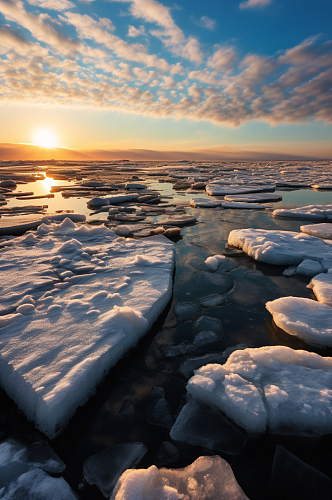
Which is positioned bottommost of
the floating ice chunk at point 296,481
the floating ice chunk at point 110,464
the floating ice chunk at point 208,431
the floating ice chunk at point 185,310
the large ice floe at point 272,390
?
the floating ice chunk at point 185,310

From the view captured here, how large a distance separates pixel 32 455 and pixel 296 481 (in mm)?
1288

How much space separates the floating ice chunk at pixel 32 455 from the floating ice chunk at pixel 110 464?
0.48ft

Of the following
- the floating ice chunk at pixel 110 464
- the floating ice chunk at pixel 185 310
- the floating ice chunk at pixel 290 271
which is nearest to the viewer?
the floating ice chunk at pixel 110 464

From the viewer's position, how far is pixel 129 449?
1.29m

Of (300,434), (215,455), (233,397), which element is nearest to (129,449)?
(215,455)

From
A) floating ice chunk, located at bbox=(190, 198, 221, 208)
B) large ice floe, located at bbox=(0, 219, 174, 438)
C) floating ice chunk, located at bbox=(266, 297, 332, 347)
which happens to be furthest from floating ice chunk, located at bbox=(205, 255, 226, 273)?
floating ice chunk, located at bbox=(190, 198, 221, 208)

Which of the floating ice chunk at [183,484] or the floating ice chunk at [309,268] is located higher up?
the floating ice chunk at [183,484]

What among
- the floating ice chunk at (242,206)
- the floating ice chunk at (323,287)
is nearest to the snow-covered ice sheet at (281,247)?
the floating ice chunk at (323,287)

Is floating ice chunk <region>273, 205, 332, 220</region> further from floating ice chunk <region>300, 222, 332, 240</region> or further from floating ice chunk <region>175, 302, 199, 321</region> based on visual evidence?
floating ice chunk <region>175, 302, 199, 321</region>

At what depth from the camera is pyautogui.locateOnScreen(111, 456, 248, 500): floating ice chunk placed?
1.04 meters

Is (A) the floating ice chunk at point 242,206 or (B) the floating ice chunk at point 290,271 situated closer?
(B) the floating ice chunk at point 290,271

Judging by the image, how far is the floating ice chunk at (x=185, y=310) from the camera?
2388mm

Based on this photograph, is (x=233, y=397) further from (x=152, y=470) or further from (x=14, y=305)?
(x=14, y=305)

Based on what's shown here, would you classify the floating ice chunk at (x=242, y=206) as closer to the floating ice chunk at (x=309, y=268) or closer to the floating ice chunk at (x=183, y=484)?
the floating ice chunk at (x=309, y=268)
